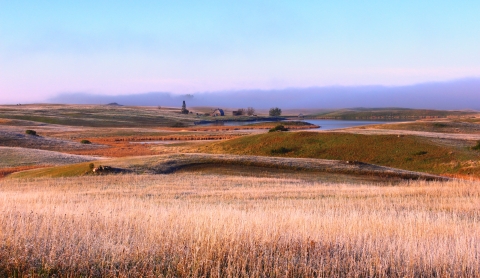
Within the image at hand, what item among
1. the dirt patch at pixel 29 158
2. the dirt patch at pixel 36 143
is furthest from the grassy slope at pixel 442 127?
the dirt patch at pixel 29 158

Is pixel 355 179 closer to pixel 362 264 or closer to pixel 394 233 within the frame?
pixel 394 233

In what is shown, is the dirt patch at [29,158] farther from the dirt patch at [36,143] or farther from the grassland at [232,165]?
the dirt patch at [36,143]

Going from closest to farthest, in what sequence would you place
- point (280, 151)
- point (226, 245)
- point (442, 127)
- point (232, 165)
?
point (226, 245) < point (232, 165) < point (280, 151) < point (442, 127)

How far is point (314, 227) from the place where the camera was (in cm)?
972

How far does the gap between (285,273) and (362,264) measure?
1304mm

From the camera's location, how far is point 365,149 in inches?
2189

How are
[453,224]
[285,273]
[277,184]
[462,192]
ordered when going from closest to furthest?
1. [285,273]
2. [453,224]
3. [462,192]
4. [277,184]

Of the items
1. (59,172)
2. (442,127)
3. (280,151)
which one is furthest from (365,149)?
(442,127)

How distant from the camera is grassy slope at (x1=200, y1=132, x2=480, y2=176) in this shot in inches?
1909

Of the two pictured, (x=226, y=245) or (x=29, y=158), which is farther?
(x=29, y=158)

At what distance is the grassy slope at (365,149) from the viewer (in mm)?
48500

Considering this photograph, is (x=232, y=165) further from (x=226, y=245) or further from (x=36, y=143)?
(x=36, y=143)

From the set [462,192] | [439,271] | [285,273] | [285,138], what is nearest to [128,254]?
[285,273]

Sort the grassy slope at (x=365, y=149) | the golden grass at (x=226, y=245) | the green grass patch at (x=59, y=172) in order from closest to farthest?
the golden grass at (x=226, y=245) < the green grass patch at (x=59, y=172) < the grassy slope at (x=365, y=149)
